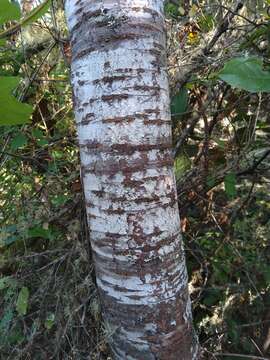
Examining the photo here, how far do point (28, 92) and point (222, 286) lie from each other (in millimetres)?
1044

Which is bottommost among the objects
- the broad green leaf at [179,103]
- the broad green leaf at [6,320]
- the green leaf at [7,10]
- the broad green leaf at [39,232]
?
the broad green leaf at [6,320]

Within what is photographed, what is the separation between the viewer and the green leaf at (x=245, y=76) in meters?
0.78

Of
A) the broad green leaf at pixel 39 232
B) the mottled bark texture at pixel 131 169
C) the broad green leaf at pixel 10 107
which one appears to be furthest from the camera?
the broad green leaf at pixel 39 232

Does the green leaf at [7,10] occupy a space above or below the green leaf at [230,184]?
above

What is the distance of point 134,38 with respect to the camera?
2.54 ft

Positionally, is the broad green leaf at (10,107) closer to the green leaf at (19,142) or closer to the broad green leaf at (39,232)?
the broad green leaf at (39,232)

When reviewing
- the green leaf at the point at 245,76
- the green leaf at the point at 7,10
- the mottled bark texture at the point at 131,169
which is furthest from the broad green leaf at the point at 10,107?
the green leaf at the point at 245,76

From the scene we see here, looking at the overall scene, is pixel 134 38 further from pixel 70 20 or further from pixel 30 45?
pixel 30 45

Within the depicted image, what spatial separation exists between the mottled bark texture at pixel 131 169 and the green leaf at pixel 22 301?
1.08 ft

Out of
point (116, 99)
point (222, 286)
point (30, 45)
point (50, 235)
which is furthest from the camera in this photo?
point (30, 45)

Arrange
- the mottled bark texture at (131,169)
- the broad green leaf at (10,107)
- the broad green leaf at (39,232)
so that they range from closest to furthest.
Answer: the broad green leaf at (10,107)
the mottled bark texture at (131,169)
the broad green leaf at (39,232)

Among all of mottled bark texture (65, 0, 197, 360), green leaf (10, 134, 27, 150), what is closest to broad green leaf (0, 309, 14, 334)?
mottled bark texture (65, 0, 197, 360)

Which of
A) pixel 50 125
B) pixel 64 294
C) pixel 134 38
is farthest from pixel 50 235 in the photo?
pixel 134 38

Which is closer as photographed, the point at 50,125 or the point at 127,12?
the point at 127,12
